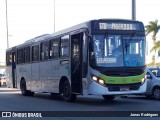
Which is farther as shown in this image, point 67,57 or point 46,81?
point 46,81

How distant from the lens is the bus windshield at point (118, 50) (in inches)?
645

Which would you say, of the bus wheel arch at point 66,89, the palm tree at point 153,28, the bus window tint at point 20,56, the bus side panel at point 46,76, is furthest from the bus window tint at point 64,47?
the palm tree at point 153,28

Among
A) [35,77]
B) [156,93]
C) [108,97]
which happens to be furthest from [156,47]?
[108,97]

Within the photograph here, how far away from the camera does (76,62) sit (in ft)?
58.5

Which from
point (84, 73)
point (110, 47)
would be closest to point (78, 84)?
point (84, 73)

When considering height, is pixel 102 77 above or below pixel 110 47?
below

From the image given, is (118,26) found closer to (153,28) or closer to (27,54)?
(27,54)

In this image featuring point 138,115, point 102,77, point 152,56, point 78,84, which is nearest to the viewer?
point 138,115

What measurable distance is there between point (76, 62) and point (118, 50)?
86.1 inches

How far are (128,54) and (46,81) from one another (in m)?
6.21

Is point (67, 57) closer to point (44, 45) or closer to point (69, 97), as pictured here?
point (69, 97)

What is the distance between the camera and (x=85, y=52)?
1672 cm

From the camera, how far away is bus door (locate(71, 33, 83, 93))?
17409 mm

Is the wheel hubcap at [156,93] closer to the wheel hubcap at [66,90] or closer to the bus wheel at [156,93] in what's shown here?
the bus wheel at [156,93]
